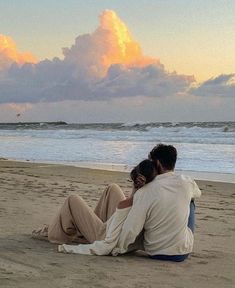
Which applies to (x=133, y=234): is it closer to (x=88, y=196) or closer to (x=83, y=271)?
(x=83, y=271)

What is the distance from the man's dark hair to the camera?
15.3ft

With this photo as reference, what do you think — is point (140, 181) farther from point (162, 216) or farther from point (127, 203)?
point (162, 216)

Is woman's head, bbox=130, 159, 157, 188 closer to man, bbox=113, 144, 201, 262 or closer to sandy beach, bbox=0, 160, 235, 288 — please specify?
man, bbox=113, 144, 201, 262

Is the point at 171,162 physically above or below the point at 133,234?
above

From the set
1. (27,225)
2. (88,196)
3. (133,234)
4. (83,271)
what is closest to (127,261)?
(133,234)

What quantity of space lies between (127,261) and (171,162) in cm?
101

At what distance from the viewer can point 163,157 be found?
184 inches

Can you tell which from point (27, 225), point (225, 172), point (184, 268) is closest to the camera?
point (184, 268)

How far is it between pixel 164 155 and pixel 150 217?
1.91ft

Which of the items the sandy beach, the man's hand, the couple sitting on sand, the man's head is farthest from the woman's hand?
the sandy beach

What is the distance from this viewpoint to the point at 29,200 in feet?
28.5

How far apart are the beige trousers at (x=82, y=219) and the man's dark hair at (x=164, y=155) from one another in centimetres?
74

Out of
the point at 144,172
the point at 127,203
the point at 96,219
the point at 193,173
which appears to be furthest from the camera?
the point at 193,173

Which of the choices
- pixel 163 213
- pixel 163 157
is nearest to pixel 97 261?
pixel 163 213
